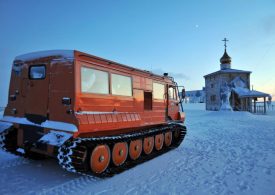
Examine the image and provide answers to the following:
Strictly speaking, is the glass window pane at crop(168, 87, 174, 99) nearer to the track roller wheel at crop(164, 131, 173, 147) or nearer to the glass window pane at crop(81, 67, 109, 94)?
the track roller wheel at crop(164, 131, 173, 147)

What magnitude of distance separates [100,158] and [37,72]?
9.52 feet

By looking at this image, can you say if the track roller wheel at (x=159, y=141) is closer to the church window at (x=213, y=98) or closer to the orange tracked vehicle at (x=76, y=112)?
the orange tracked vehicle at (x=76, y=112)

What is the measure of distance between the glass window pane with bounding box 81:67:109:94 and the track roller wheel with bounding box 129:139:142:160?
86.5 inches

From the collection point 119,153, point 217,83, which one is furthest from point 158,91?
point 217,83

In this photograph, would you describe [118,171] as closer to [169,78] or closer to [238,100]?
[169,78]

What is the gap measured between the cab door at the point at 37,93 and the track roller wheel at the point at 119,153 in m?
2.19

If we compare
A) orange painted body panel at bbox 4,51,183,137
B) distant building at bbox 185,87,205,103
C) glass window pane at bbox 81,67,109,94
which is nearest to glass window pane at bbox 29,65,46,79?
orange painted body panel at bbox 4,51,183,137

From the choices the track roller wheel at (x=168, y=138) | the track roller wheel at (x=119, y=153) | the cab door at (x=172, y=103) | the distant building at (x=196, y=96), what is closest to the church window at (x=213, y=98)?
the cab door at (x=172, y=103)

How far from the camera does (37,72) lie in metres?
6.20

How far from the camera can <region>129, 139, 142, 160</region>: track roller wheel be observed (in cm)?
752

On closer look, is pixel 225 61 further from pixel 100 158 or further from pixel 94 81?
pixel 100 158

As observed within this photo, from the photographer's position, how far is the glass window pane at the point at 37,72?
6074mm

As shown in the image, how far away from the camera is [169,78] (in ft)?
34.3

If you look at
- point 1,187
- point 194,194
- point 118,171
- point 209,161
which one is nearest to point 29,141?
point 1,187
